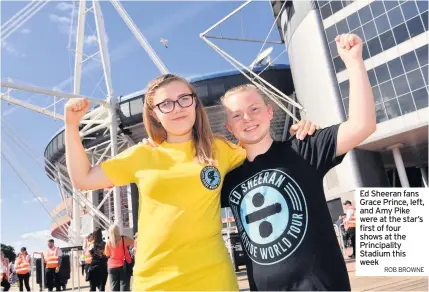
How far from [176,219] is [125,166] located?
389 millimetres

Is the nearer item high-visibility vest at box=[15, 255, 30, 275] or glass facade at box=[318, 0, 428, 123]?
high-visibility vest at box=[15, 255, 30, 275]

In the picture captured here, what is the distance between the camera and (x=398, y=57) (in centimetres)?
2220

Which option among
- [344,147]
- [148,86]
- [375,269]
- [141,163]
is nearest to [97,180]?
[141,163]

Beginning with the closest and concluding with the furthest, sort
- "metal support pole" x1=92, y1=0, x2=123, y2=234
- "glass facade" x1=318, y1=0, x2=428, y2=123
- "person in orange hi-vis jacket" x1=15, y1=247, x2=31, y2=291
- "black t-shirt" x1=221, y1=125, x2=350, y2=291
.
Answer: "black t-shirt" x1=221, y1=125, x2=350, y2=291 → "person in orange hi-vis jacket" x1=15, y1=247, x2=31, y2=291 → "metal support pole" x1=92, y1=0, x2=123, y2=234 → "glass facade" x1=318, y1=0, x2=428, y2=123

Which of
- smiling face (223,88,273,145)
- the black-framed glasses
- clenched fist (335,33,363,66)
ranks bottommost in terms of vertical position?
smiling face (223,88,273,145)

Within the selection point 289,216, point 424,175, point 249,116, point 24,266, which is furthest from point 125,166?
point 424,175

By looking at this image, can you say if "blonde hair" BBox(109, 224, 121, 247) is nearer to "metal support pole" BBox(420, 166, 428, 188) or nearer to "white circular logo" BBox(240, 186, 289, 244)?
"white circular logo" BBox(240, 186, 289, 244)

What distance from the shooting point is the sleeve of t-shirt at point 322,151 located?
1807 mm

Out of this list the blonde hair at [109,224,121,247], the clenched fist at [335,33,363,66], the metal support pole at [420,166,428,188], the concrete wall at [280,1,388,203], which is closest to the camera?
the clenched fist at [335,33,363,66]

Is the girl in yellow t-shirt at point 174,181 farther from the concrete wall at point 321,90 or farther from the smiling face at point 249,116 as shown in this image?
the concrete wall at point 321,90

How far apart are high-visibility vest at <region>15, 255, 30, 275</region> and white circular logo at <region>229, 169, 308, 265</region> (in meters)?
13.6

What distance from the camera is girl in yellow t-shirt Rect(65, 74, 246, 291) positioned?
5.40ft

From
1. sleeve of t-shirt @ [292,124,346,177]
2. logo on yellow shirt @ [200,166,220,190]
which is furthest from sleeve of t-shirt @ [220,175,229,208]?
sleeve of t-shirt @ [292,124,346,177]

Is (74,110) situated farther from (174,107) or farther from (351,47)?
(351,47)
